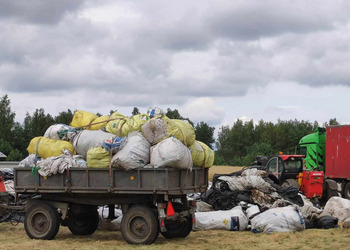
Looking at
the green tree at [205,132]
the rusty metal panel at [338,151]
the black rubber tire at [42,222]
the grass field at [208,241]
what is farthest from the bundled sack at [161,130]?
the green tree at [205,132]

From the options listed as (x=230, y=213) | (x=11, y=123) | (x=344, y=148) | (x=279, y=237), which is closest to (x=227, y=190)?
(x=230, y=213)

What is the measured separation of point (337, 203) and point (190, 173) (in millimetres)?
6253

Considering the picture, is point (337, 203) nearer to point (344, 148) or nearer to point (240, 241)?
Answer: point (240, 241)

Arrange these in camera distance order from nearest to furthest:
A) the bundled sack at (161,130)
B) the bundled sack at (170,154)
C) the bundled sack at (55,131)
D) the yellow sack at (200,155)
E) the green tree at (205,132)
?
the bundled sack at (170,154) < the bundled sack at (161,130) < the yellow sack at (200,155) < the bundled sack at (55,131) < the green tree at (205,132)

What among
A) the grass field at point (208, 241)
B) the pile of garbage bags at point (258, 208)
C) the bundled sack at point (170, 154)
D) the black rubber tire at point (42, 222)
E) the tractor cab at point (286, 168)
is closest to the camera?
the bundled sack at point (170, 154)

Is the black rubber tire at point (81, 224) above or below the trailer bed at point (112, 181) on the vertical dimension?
below

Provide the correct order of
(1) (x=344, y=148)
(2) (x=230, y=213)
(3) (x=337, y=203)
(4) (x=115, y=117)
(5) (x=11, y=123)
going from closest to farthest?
(4) (x=115, y=117)
(2) (x=230, y=213)
(3) (x=337, y=203)
(1) (x=344, y=148)
(5) (x=11, y=123)

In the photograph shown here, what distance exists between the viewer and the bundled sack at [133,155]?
1116 cm

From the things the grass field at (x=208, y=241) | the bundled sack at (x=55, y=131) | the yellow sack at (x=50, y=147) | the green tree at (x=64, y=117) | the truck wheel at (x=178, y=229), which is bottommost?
the grass field at (x=208, y=241)

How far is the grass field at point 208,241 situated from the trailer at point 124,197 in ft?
1.03

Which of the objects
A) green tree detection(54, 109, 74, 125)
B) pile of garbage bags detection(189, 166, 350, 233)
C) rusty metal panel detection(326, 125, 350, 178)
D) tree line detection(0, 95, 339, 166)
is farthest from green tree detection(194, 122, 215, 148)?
pile of garbage bags detection(189, 166, 350, 233)

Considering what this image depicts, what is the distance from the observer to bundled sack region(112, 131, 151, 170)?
1116 centimetres

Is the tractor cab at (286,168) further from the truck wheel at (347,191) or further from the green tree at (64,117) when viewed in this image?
the green tree at (64,117)

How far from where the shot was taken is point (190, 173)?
11.9m
